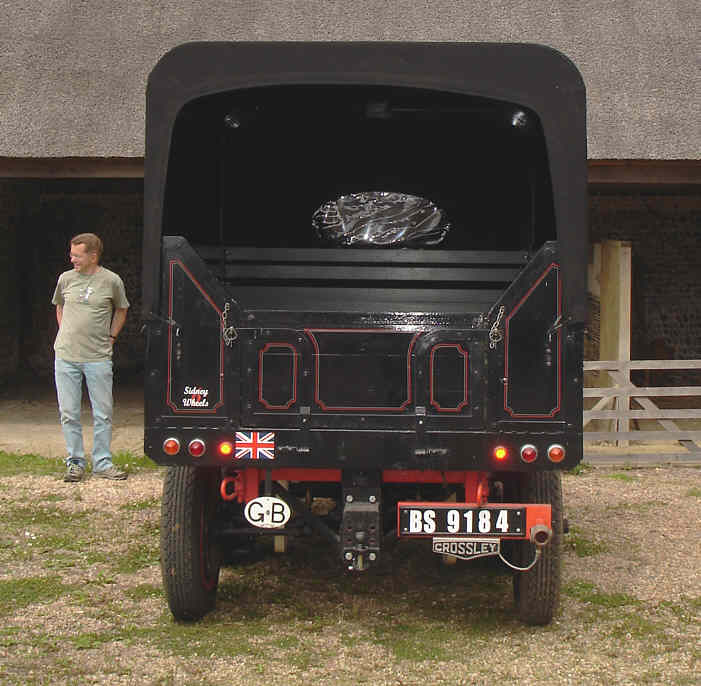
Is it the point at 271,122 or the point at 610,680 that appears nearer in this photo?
the point at 610,680

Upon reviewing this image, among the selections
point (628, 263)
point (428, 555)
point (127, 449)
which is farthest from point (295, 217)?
point (628, 263)

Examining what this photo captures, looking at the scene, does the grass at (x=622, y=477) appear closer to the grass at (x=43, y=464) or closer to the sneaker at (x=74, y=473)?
the grass at (x=43, y=464)

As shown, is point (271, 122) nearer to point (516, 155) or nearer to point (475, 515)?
point (516, 155)

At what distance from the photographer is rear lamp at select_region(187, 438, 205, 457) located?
388 cm

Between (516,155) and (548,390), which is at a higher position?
(516,155)

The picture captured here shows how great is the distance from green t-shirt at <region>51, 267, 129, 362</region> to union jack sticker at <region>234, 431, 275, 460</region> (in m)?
3.45

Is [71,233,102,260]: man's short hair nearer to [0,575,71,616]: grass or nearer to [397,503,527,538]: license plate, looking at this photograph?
[0,575,71,616]: grass

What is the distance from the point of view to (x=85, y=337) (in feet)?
23.3

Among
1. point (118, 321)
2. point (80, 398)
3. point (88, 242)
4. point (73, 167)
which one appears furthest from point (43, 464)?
point (73, 167)

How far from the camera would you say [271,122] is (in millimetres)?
4770

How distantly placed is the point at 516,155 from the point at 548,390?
1.55 meters

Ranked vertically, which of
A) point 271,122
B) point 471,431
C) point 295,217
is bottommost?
point 471,431

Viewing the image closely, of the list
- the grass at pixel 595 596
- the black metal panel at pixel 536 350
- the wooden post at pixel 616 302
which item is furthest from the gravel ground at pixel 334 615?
the wooden post at pixel 616 302

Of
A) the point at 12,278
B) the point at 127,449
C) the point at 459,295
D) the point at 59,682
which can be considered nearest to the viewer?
the point at 59,682
